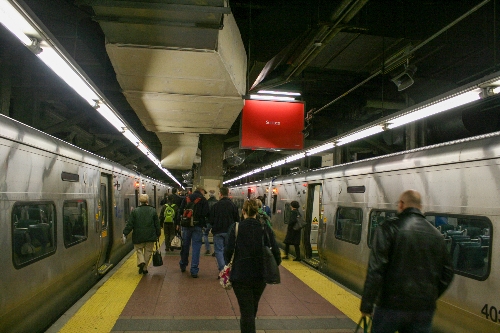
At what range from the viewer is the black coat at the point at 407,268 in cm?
310

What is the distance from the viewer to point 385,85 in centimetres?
952

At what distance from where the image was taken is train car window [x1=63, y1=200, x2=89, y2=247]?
6074 millimetres

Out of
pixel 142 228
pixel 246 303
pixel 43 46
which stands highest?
pixel 43 46

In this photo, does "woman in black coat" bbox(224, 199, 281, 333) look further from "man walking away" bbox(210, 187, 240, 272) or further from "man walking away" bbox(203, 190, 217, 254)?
"man walking away" bbox(203, 190, 217, 254)

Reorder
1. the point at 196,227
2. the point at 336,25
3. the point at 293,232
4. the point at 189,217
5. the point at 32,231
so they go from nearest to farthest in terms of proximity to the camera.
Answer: the point at 32,231
the point at 336,25
the point at 189,217
the point at 196,227
the point at 293,232

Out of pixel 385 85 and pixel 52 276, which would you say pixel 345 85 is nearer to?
pixel 385 85

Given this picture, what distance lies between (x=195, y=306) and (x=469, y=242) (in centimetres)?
372

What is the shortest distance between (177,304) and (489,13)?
6.26m

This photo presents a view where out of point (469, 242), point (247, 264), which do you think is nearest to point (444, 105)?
point (469, 242)

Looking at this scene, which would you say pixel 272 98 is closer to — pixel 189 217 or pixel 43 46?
pixel 189 217

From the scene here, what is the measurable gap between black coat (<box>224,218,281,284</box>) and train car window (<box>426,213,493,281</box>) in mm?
2012

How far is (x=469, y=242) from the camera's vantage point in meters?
4.54

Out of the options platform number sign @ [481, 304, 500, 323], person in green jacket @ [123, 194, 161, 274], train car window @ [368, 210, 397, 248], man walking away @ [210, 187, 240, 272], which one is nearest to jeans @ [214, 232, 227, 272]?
man walking away @ [210, 187, 240, 272]

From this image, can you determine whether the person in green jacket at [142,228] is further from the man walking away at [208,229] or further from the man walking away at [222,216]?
the man walking away at [208,229]
